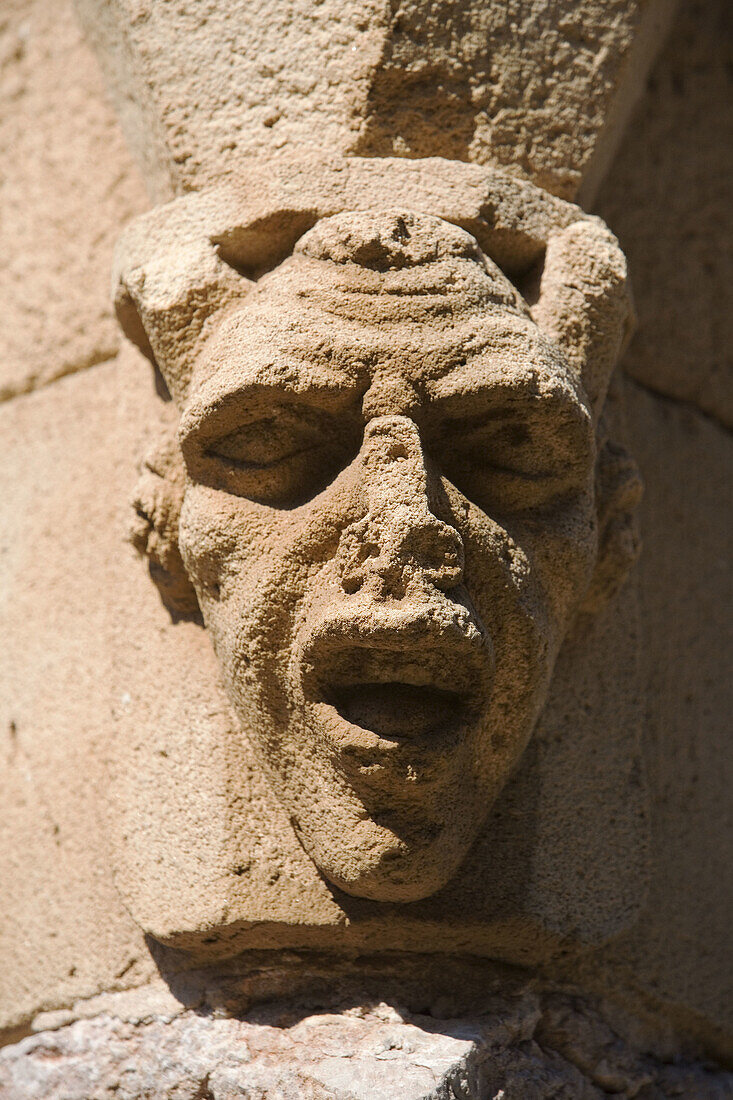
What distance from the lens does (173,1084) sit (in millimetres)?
1292

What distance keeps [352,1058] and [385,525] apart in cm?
58

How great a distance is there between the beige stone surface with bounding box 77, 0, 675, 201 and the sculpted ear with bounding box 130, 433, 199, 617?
1.14 ft

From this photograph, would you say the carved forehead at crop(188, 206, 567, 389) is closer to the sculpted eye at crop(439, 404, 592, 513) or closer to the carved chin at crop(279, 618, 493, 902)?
the sculpted eye at crop(439, 404, 592, 513)

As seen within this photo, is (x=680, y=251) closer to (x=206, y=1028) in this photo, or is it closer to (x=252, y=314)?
(x=252, y=314)

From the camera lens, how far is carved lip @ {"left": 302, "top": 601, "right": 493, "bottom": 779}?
1.07 meters

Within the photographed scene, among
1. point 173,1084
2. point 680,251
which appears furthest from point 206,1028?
point 680,251

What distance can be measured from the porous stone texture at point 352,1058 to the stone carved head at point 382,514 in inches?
7.5

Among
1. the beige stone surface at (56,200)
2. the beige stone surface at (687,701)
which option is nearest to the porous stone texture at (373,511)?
the beige stone surface at (687,701)

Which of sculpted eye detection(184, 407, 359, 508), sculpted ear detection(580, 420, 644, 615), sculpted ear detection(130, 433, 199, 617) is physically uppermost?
sculpted eye detection(184, 407, 359, 508)

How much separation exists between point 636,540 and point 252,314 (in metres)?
0.56

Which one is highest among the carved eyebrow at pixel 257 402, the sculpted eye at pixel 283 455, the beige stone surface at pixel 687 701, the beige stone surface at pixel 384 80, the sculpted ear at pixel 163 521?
the beige stone surface at pixel 384 80

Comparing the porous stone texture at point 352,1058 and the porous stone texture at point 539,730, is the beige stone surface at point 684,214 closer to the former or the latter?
the porous stone texture at point 539,730

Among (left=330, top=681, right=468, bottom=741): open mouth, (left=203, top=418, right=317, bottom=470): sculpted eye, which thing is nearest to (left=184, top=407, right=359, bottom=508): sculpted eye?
(left=203, top=418, right=317, bottom=470): sculpted eye

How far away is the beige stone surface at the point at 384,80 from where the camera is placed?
4.43 feet
